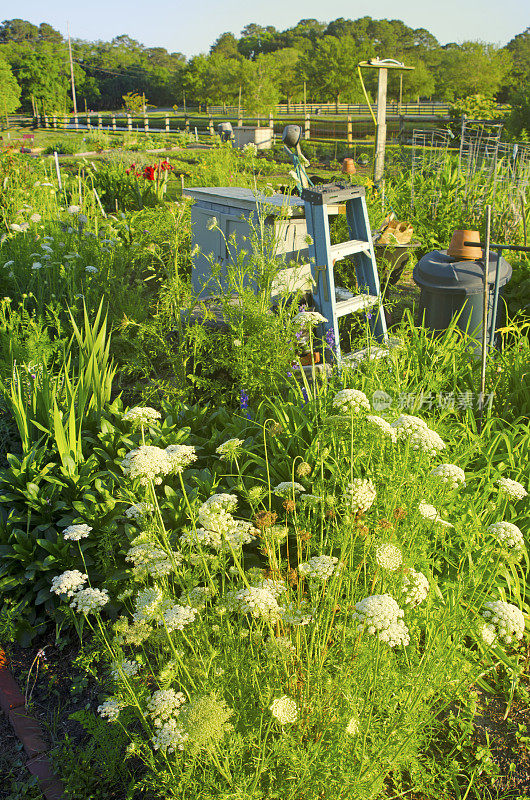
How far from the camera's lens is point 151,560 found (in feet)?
5.64

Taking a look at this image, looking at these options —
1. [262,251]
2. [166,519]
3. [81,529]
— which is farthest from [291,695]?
[262,251]

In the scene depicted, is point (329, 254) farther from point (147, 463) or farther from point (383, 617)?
point (383, 617)

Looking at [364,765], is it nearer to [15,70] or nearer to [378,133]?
[378,133]

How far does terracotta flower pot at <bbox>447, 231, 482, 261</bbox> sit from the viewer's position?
3922mm

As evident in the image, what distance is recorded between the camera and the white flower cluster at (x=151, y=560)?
63.4 inches

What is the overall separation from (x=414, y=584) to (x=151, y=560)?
77cm

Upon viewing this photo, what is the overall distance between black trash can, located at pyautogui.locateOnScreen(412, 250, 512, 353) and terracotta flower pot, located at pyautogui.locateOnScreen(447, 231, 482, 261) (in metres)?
0.05

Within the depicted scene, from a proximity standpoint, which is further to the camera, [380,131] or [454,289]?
[380,131]

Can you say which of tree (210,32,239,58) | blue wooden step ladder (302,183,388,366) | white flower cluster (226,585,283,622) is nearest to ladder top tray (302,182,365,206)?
blue wooden step ladder (302,183,388,366)

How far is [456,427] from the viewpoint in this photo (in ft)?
9.69

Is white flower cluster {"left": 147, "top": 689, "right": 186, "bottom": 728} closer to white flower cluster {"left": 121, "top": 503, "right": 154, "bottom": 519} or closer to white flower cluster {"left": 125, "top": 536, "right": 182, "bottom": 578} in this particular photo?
white flower cluster {"left": 125, "top": 536, "right": 182, "bottom": 578}

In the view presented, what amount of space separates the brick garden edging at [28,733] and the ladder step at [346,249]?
2.92 m

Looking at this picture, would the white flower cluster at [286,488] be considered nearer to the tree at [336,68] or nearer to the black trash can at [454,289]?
the black trash can at [454,289]

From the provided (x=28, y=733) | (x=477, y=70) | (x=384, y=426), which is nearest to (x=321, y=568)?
(x=384, y=426)
